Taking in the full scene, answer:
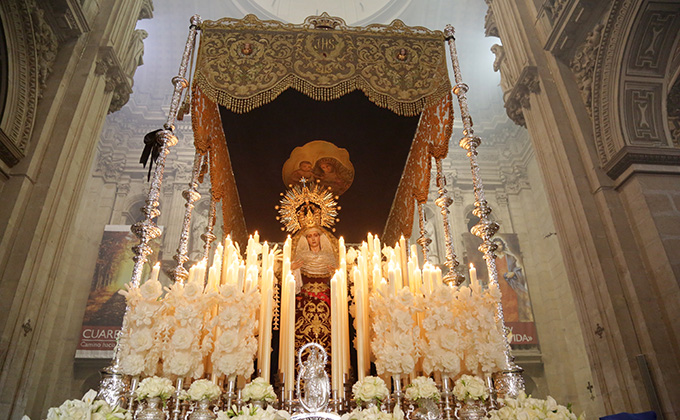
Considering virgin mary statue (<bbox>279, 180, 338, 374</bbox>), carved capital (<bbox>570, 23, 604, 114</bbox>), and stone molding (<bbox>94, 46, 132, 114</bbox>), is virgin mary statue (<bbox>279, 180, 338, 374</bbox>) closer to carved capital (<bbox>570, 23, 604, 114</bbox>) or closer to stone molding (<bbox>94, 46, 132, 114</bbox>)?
stone molding (<bbox>94, 46, 132, 114</bbox>)

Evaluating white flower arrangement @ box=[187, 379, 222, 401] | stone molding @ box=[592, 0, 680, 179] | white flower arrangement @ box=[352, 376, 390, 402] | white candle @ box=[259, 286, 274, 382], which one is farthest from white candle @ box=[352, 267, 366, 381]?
stone molding @ box=[592, 0, 680, 179]

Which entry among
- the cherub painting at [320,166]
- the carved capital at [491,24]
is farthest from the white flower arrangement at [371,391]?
the carved capital at [491,24]

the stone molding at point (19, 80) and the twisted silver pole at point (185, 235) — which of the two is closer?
the twisted silver pole at point (185, 235)

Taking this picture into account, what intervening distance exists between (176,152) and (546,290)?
9834mm

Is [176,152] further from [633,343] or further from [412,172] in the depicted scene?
[633,343]

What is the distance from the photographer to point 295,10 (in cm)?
1204

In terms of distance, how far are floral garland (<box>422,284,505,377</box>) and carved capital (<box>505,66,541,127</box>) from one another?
3.37m

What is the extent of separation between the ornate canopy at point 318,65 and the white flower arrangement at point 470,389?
7.66 ft

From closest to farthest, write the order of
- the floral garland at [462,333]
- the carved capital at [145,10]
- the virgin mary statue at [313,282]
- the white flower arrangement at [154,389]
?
the white flower arrangement at [154,389] → the floral garland at [462,333] → the virgin mary statue at [313,282] → the carved capital at [145,10]

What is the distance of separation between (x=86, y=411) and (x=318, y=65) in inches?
120

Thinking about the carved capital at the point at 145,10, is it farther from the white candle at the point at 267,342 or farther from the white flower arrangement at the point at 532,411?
the white flower arrangement at the point at 532,411

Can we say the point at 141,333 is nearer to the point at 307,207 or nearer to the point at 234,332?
the point at 234,332

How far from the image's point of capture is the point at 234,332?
2678mm

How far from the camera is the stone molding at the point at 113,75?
16.0 feet
